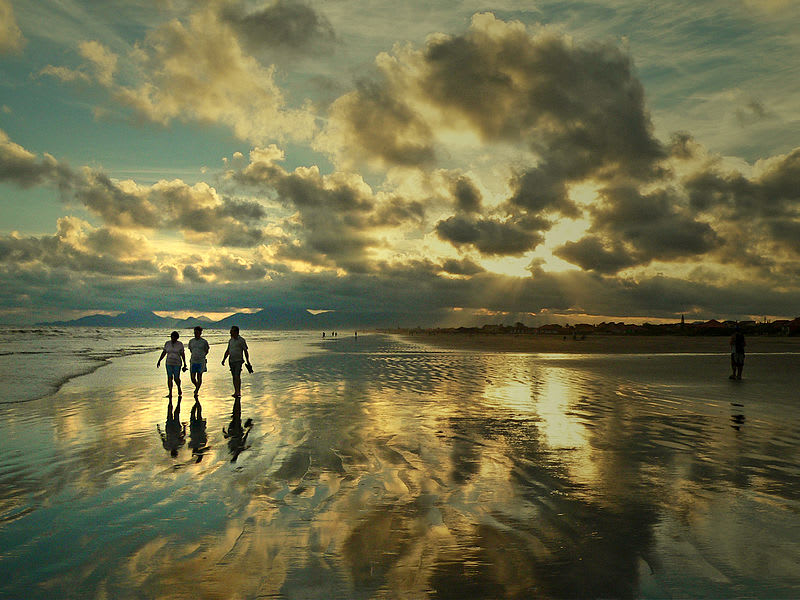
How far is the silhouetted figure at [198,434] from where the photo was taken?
10686mm

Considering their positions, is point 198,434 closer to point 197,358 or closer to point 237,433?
point 237,433

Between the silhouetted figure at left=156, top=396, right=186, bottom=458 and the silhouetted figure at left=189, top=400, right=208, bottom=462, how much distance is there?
216 mm

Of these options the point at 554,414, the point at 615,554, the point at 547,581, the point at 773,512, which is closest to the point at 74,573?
the point at 547,581

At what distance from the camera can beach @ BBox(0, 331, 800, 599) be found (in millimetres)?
5055

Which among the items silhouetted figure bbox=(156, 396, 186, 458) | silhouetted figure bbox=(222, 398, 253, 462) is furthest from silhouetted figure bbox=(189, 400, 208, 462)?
silhouetted figure bbox=(222, 398, 253, 462)

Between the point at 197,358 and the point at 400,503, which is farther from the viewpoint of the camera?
the point at 197,358

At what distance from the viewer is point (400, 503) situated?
7344mm

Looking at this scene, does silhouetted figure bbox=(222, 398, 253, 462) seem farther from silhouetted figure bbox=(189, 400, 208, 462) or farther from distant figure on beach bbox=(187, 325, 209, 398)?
distant figure on beach bbox=(187, 325, 209, 398)

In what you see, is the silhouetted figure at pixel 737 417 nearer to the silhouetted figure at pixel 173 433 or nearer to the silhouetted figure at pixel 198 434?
the silhouetted figure at pixel 198 434

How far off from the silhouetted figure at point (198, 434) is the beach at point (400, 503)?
0.10 meters

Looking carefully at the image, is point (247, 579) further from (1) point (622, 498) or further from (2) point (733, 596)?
(1) point (622, 498)

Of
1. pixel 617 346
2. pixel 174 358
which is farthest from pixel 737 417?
pixel 617 346

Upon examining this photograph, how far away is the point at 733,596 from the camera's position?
15.4 ft

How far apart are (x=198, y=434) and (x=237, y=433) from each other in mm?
978
